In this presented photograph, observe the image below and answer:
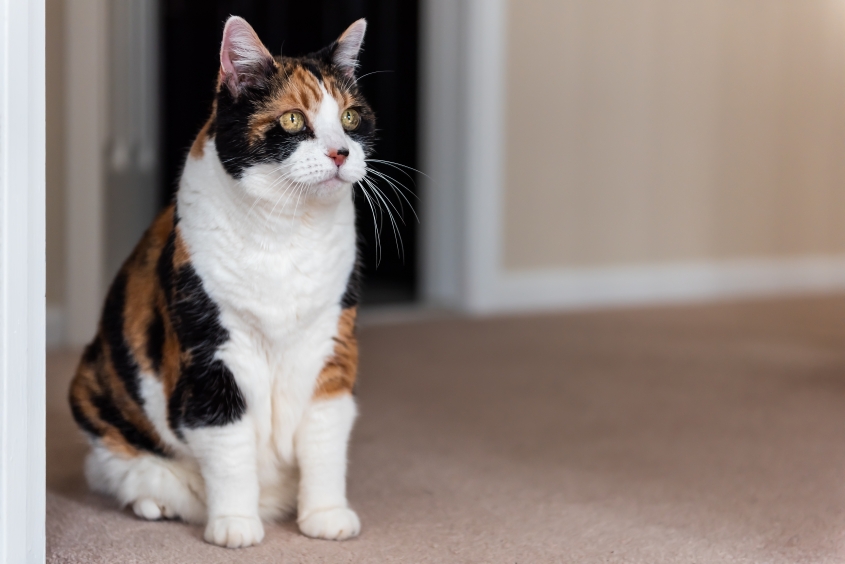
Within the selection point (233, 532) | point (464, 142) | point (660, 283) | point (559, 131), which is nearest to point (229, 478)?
point (233, 532)

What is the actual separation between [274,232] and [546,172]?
2261 millimetres

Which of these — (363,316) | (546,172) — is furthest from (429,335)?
(546,172)

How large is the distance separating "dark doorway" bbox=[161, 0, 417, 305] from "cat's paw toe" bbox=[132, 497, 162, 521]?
6.44ft

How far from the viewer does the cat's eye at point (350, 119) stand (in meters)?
1.10

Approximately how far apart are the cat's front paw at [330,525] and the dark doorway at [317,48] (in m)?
2.02

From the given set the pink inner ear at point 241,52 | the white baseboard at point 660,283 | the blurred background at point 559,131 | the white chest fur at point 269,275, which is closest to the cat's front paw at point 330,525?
the white chest fur at point 269,275

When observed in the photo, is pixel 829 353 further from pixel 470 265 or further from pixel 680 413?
pixel 470 265

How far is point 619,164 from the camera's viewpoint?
11.0ft

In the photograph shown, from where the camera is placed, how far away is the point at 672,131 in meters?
3.44

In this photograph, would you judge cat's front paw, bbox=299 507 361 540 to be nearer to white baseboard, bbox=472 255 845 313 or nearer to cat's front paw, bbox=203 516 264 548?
cat's front paw, bbox=203 516 264 548

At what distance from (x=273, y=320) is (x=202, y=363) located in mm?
104

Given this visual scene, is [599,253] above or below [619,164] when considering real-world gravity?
below

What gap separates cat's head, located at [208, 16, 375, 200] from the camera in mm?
1043
